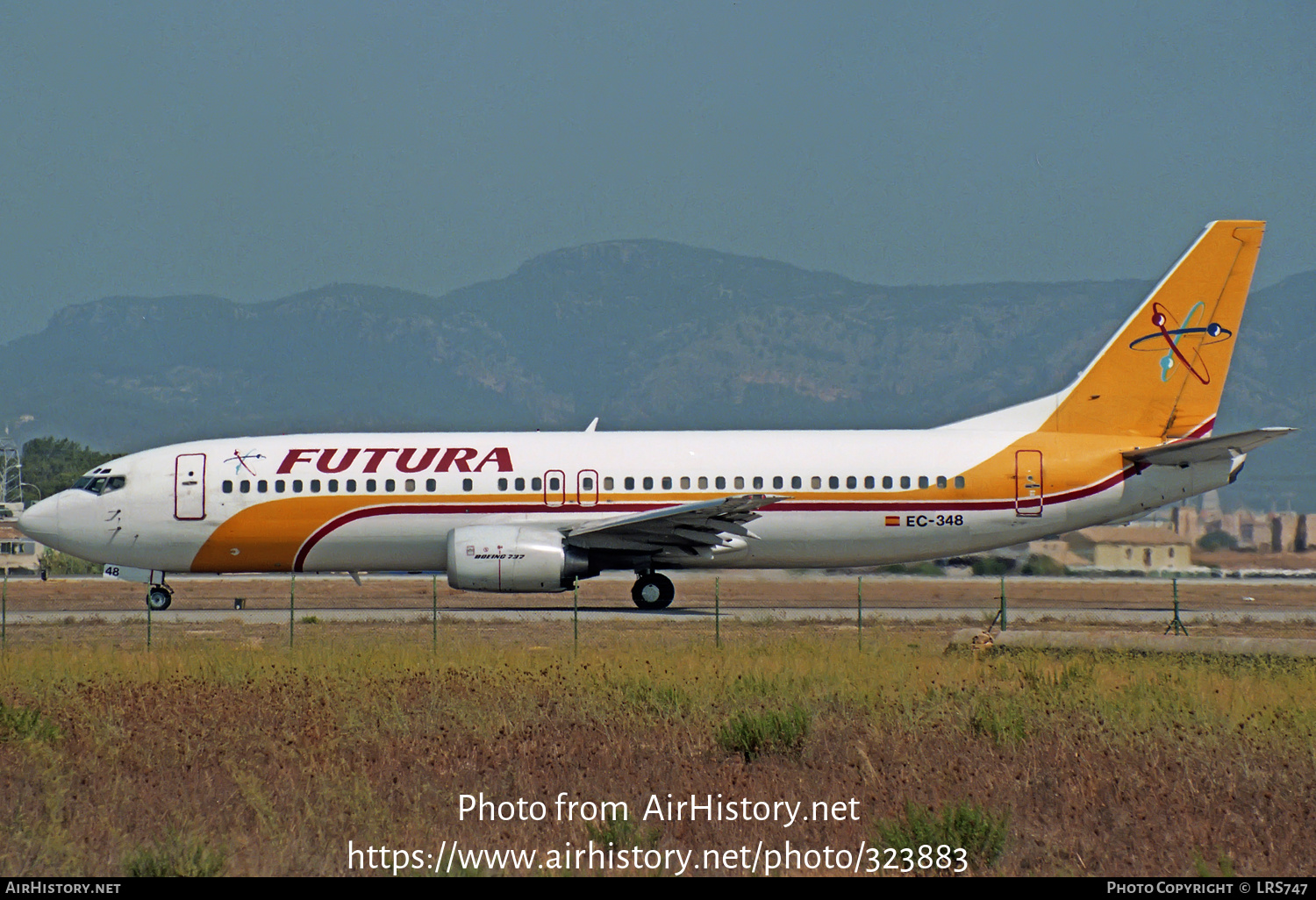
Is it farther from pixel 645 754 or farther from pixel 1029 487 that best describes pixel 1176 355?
pixel 645 754

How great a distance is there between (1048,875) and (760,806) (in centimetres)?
251

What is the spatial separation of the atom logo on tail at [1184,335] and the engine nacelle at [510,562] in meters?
13.1

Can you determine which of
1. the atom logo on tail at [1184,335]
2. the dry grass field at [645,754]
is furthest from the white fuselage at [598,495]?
the dry grass field at [645,754]

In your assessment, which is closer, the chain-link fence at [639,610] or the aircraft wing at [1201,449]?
the chain-link fence at [639,610]

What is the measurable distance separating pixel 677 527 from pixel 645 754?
15602 millimetres

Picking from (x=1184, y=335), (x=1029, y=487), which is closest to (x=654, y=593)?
(x=1029, y=487)

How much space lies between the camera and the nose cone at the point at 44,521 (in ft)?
99.7

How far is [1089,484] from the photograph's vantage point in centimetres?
2955

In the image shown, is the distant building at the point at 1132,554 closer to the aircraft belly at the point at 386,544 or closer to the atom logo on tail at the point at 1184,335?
the atom logo on tail at the point at 1184,335

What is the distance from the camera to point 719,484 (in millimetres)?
29672

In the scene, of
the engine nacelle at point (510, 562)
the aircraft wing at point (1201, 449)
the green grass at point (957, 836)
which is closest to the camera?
the green grass at point (957, 836)

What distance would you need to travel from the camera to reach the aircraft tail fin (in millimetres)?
30203
